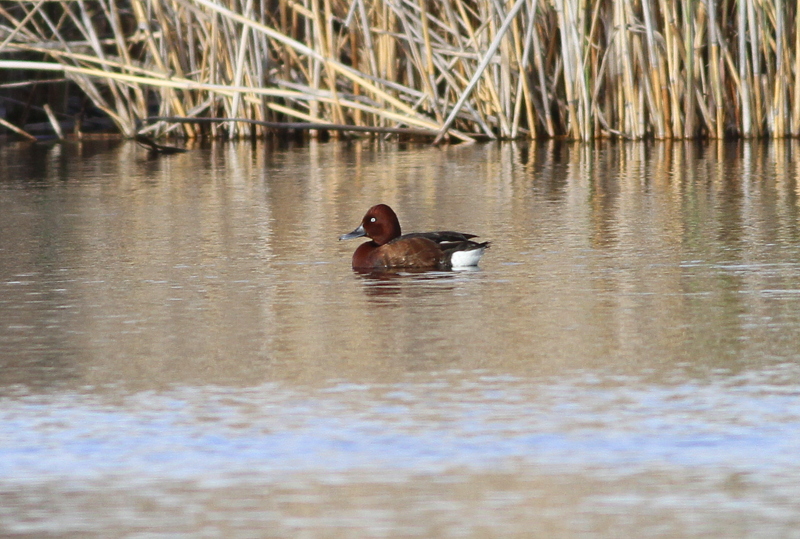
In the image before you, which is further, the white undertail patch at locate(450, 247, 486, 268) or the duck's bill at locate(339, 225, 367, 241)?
the duck's bill at locate(339, 225, 367, 241)

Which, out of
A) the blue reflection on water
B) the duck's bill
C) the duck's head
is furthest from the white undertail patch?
the blue reflection on water

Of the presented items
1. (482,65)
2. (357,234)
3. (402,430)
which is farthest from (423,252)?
(482,65)

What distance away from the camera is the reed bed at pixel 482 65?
13.0 m

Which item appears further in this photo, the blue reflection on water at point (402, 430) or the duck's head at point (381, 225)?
the duck's head at point (381, 225)

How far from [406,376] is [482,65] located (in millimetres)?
8215

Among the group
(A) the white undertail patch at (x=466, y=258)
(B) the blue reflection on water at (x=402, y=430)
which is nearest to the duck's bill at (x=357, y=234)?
(A) the white undertail patch at (x=466, y=258)

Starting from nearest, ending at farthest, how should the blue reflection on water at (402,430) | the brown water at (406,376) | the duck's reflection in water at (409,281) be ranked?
the brown water at (406,376) → the blue reflection on water at (402,430) → the duck's reflection in water at (409,281)

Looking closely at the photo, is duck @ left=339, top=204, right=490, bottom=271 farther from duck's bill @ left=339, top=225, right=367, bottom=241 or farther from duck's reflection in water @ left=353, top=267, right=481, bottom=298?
duck's bill @ left=339, top=225, right=367, bottom=241

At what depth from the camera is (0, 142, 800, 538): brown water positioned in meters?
3.11

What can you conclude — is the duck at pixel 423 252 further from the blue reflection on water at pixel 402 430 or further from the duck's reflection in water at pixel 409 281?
the blue reflection on water at pixel 402 430

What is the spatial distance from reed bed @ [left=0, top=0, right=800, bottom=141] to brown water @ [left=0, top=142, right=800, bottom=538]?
4.21 metres

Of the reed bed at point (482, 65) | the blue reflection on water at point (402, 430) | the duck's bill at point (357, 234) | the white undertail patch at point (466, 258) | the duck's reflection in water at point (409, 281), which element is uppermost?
the reed bed at point (482, 65)

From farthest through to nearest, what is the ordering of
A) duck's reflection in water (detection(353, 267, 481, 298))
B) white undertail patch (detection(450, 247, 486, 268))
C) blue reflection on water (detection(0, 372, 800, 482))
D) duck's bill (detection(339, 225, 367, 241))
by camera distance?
duck's bill (detection(339, 225, 367, 241)) < white undertail patch (detection(450, 247, 486, 268)) < duck's reflection in water (detection(353, 267, 481, 298)) < blue reflection on water (detection(0, 372, 800, 482))

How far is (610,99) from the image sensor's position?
45.3 feet
